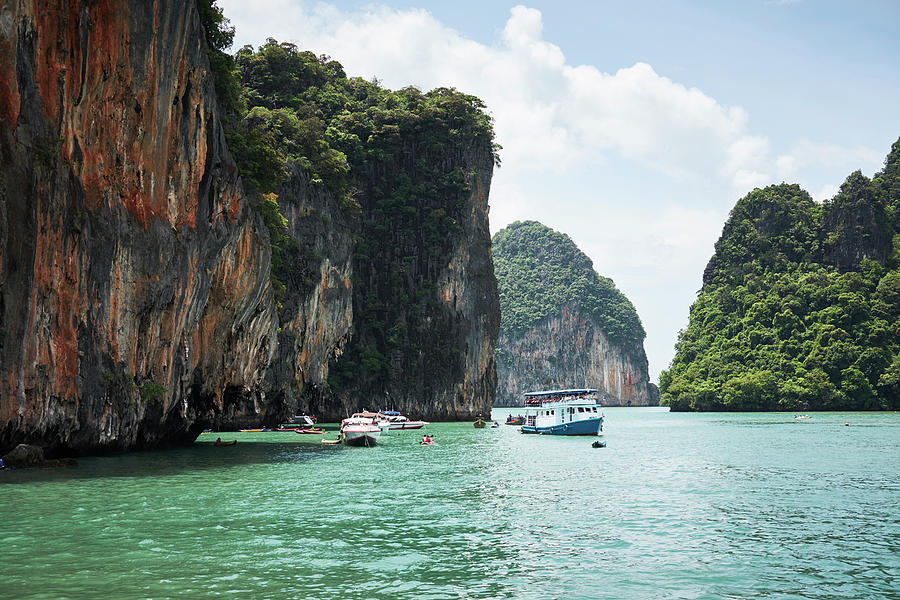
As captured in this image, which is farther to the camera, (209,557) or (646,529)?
(646,529)

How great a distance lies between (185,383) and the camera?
3111 centimetres

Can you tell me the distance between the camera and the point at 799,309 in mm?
98438

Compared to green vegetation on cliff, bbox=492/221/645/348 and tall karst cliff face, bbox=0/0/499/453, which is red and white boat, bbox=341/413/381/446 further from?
green vegetation on cliff, bbox=492/221/645/348

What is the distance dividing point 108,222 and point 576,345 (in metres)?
169

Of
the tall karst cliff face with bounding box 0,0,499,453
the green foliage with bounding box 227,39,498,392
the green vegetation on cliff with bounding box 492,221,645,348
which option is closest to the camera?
the tall karst cliff face with bounding box 0,0,499,453

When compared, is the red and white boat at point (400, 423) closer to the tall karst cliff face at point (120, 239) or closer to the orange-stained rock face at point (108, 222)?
the tall karst cliff face at point (120, 239)

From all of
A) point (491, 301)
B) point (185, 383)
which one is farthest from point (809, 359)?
point (185, 383)

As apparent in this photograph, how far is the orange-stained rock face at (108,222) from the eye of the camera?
20.9 m

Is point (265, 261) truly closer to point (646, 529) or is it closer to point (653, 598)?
point (646, 529)

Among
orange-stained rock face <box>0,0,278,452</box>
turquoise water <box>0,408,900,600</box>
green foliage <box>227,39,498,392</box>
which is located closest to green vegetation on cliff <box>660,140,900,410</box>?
green foliage <box>227,39,498,392</box>

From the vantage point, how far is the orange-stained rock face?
20.9 metres

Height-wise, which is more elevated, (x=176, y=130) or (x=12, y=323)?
(x=176, y=130)

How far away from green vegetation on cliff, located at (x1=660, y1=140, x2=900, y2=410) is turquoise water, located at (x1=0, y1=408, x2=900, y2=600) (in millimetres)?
62859

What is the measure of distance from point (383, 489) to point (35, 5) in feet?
58.5
